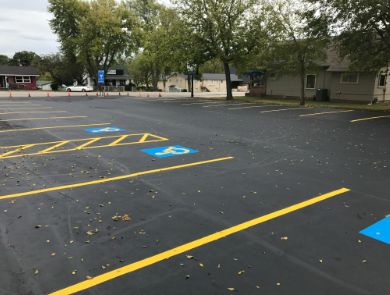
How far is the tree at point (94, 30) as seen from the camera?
53844 mm

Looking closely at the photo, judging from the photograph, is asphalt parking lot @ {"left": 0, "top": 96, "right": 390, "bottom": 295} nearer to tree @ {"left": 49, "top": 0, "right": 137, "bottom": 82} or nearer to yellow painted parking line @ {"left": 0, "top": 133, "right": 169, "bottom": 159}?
yellow painted parking line @ {"left": 0, "top": 133, "right": 169, "bottom": 159}

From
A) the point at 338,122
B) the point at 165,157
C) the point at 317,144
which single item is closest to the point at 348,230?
the point at 165,157

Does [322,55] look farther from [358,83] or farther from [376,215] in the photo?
[376,215]

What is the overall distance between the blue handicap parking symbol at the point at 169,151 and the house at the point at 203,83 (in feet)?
221

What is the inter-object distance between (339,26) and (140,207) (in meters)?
Answer: 21.4

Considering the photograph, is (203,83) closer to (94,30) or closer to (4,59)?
(94,30)

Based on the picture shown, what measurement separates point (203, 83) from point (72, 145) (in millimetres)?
69825

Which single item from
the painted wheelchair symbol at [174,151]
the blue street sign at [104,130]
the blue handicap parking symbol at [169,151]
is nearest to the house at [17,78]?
the blue street sign at [104,130]

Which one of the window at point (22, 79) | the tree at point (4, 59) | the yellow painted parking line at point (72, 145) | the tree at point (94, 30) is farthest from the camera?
the tree at point (4, 59)

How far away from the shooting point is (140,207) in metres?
5.32

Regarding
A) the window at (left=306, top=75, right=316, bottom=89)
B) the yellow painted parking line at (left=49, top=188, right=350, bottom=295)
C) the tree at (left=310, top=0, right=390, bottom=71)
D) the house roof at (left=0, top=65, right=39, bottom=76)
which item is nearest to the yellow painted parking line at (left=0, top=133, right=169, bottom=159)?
the yellow painted parking line at (left=49, top=188, right=350, bottom=295)

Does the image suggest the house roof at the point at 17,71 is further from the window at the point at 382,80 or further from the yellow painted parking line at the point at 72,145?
the yellow painted parking line at the point at 72,145

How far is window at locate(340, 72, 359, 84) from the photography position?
27.3 m

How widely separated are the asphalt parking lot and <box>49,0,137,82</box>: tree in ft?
159
